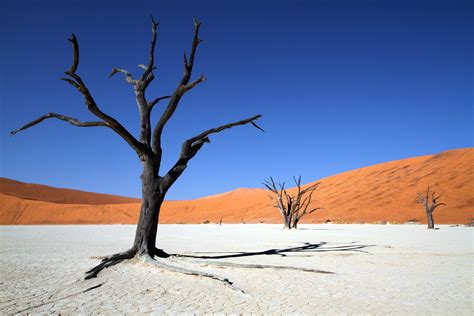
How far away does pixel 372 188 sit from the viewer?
144 ft

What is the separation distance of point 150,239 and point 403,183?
41837 mm

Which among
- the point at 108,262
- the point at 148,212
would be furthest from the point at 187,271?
the point at 148,212

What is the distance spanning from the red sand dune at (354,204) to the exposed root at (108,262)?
2989 centimetres

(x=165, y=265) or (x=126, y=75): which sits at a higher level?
(x=126, y=75)

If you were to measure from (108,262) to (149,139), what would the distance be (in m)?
2.84

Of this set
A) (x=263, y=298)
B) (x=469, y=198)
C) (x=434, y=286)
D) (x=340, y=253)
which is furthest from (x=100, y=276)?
(x=469, y=198)

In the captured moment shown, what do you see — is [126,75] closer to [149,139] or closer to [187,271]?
[149,139]

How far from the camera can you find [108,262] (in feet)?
20.7

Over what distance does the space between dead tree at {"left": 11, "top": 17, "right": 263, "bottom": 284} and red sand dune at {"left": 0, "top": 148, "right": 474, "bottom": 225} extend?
29.1m

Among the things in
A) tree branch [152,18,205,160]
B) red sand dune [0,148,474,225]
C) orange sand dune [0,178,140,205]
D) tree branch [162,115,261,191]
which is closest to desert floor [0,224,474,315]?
tree branch [162,115,261,191]

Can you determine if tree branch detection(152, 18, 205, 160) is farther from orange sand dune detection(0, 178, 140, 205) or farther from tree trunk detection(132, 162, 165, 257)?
orange sand dune detection(0, 178, 140, 205)

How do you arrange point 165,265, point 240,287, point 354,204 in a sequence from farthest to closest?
point 354,204 < point 165,265 < point 240,287

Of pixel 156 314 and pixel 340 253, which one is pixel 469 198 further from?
pixel 156 314

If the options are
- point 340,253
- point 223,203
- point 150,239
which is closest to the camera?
point 150,239
